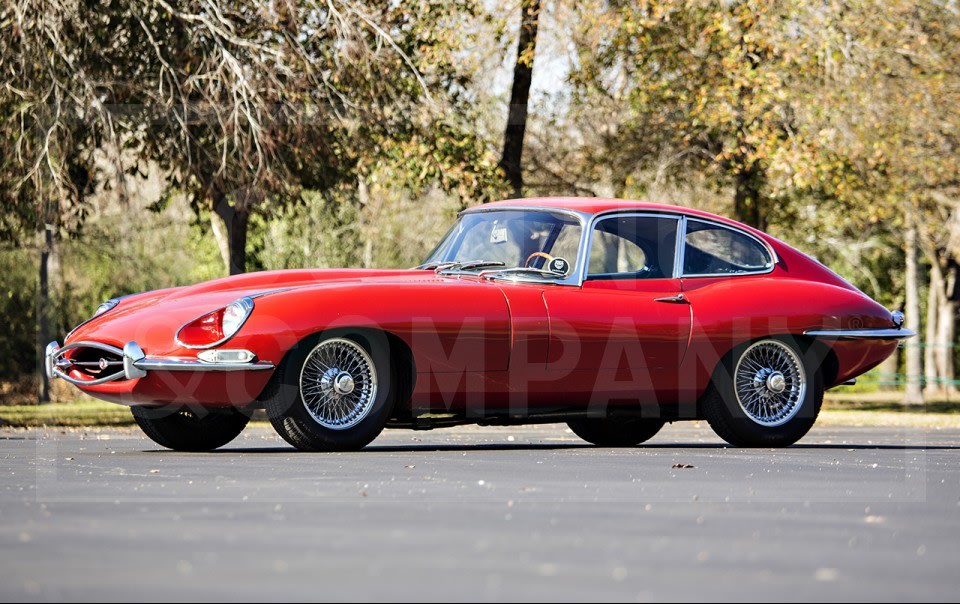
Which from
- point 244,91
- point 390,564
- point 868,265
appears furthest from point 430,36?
point 868,265

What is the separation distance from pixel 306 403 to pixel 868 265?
40.4 meters

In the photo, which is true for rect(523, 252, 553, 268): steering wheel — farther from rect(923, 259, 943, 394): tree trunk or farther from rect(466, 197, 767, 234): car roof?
rect(923, 259, 943, 394): tree trunk

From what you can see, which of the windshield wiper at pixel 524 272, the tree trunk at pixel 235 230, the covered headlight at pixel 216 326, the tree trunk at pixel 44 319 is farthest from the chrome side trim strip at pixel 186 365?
the tree trunk at pixel 44 319

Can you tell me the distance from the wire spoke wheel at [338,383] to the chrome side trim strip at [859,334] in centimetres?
332

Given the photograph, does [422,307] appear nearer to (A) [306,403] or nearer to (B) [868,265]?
(A) [306,403]

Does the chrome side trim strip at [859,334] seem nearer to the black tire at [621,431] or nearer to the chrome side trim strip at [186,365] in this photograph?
the black tire at [621,431]

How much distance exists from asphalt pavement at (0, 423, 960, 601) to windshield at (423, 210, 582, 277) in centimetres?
144

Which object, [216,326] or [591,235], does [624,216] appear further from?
[216,326]

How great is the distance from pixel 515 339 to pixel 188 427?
2.38 metres

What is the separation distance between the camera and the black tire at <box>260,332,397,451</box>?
9375mm

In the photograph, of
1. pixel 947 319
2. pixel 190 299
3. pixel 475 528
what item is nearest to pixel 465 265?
pixel 190 299

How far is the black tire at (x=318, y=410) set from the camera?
30.8 feet

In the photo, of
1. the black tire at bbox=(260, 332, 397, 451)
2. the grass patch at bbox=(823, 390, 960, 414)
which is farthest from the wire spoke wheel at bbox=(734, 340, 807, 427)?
the grass patch at bbox=(823, 390, 960, 414)

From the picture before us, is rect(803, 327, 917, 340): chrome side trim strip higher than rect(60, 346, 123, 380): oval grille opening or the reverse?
higher
